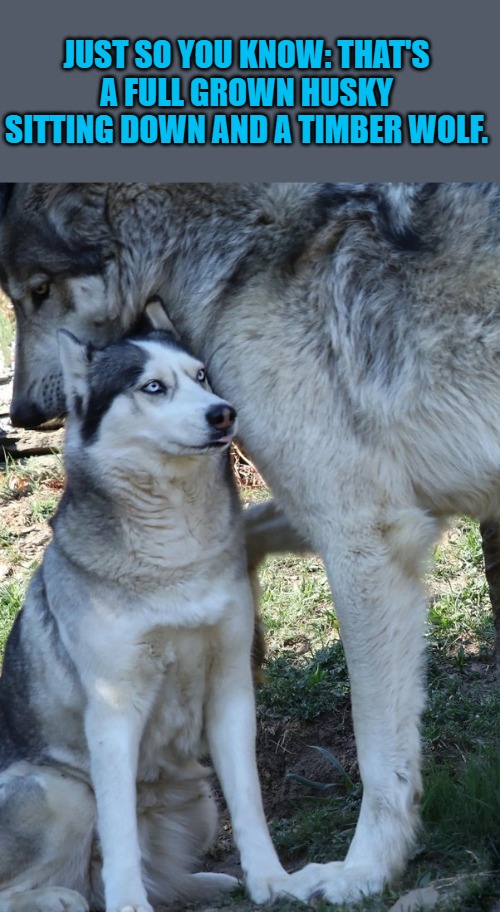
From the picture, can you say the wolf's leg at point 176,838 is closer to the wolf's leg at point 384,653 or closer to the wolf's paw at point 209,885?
the wolf's paw at point 209,885

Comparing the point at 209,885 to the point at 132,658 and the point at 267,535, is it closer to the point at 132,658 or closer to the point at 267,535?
the point at 132,658

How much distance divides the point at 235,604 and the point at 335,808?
4.04ft

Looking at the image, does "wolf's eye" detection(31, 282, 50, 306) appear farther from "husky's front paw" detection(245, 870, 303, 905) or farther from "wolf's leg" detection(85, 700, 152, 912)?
"husky's front paw" detection(245, 870, 303, 905)

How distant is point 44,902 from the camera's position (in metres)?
3.65

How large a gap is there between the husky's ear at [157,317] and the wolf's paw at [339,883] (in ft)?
6.33

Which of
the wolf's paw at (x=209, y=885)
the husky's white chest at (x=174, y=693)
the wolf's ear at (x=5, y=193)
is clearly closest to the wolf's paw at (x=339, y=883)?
the wolf's paw at (x=209, y=885)

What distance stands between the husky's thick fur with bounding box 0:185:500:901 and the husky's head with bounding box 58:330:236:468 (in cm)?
28

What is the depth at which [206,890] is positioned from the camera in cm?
404

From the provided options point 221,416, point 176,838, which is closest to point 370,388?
point 221,416

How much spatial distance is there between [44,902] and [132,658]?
33.9 inches

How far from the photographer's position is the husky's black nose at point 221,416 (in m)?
3.51

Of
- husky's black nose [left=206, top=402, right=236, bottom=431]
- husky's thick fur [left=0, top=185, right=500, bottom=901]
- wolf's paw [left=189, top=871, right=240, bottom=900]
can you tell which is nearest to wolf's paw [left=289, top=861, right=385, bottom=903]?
husky's thick fur [left=0, top=185, right=500, bottom=901]

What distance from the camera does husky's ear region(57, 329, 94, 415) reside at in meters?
3.89

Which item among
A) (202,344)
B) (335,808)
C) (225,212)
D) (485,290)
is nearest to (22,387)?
(202,344)
